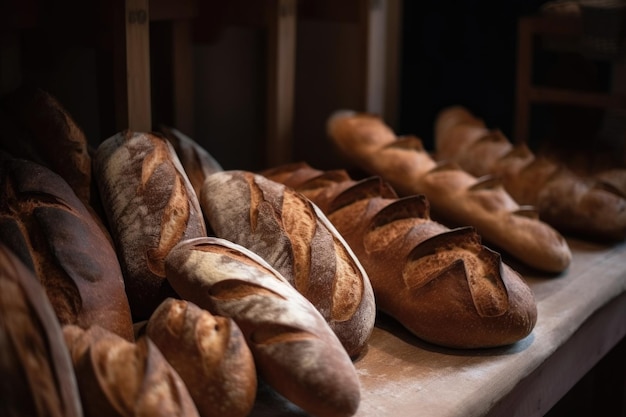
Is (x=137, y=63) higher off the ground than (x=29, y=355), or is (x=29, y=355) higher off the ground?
(x=137, y=63)

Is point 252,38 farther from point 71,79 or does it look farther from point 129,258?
point 129,258

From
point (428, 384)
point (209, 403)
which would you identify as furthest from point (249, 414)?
point (428, 384)

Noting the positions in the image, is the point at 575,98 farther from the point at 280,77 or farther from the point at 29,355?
the point at 29,355

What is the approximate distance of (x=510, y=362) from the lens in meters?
1.34

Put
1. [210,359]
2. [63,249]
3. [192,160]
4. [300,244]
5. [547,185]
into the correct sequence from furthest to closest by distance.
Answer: [547,185] → [192,160] → [300,244] → [63,249] → [210,359]

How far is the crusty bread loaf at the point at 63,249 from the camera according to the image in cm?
115

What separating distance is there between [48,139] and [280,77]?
65 centimetres

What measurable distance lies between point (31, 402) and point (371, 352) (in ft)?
2.13

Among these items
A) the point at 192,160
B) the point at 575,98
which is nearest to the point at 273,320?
the point at 192,160

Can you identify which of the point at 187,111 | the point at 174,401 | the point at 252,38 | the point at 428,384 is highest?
the point at 252,38

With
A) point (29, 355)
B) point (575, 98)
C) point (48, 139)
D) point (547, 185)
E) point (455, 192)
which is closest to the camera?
point (29, 355)

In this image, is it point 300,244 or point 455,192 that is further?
point 455,192

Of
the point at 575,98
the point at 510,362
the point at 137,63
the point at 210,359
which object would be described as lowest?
the point at 510,362

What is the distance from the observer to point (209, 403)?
3.39ft
